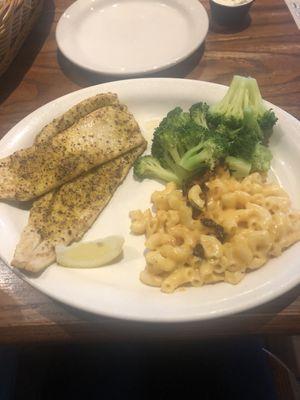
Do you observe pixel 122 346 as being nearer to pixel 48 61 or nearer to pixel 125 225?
pixel 125 225

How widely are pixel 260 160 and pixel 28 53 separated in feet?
5.41

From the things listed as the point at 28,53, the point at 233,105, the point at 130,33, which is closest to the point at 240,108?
the point at 233,105

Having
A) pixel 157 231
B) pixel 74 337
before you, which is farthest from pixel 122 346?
pixel 157 231

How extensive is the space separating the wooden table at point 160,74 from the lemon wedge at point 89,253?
0.56 ft

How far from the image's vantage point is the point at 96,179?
1.80m

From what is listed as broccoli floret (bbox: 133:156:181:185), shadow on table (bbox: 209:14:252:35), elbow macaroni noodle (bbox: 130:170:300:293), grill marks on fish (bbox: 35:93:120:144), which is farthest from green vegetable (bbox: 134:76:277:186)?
shadow on table (bbox: 209:14:252:35)

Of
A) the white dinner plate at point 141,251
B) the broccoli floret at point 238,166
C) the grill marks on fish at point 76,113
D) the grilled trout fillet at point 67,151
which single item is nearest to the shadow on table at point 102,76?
the white dinner plate at point 141,251

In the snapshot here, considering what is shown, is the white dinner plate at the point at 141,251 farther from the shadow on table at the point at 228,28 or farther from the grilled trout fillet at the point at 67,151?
the shadow on table at the point at 228,28

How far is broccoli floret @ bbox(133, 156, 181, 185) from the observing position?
183 cm

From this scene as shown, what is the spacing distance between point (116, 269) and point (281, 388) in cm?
117

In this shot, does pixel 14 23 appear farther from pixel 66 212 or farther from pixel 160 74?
pixel 66 212

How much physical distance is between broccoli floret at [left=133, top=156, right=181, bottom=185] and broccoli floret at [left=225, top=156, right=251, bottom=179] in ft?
0.78

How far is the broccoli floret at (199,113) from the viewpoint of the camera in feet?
6.17

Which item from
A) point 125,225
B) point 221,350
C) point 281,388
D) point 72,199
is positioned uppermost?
point 72,199
